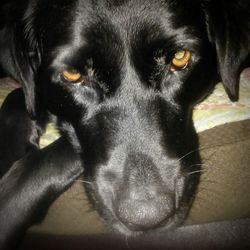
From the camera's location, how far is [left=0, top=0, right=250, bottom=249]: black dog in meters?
1.63

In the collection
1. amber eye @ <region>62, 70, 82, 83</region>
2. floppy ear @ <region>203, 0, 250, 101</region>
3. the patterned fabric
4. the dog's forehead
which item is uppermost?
→ the dog's forehead

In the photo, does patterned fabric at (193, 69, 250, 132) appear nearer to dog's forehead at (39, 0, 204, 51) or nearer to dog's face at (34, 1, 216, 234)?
dog's face at (34, 1, 216, 234)

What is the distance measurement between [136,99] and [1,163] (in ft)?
2.72

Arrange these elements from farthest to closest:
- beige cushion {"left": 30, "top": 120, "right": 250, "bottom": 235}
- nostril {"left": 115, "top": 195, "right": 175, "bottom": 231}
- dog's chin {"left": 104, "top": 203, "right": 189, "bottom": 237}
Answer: beige cushion {"left": 30, "top": 120, "right": 250, "bottom": 235} < dog's chin {"left": 104, "top": 203, "right": 189, "bottom": 237} < nostril {"left": 115, "top": 195, "right": 175, "bottom": 231}

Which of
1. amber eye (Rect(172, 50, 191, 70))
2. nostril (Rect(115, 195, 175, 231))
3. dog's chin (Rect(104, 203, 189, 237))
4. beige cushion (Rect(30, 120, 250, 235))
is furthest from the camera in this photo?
beige cushion (Rect(30, 120, 250, 235))

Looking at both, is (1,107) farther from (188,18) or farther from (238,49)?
(238,49)

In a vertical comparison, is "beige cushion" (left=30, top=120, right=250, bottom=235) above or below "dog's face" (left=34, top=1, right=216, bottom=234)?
below

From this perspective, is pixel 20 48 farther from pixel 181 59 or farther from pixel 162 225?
pixel 162 225

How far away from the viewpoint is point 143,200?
4.85ft

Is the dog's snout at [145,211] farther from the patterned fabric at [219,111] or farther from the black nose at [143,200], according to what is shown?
the patterned fabric at [219,111]

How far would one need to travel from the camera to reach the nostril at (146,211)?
57.5 inches

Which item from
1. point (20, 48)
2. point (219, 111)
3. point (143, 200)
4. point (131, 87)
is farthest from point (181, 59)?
point (20, 48)

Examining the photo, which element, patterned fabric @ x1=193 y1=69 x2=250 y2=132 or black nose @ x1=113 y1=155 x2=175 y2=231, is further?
patterned fabric @ x1=193 y1=69 x2=250 y2=132

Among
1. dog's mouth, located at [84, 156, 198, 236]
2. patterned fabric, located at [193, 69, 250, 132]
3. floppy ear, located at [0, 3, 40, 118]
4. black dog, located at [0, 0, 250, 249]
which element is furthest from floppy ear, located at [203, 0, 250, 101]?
floppy ear, located at [0, 3, 40, 118]
